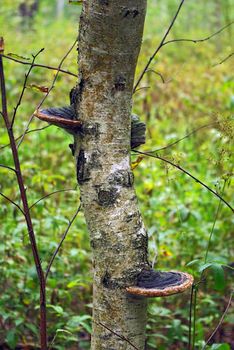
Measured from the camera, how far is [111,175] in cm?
210

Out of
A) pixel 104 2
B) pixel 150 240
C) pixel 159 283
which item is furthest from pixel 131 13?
pixel 150 240

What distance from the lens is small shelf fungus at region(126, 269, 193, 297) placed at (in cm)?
192

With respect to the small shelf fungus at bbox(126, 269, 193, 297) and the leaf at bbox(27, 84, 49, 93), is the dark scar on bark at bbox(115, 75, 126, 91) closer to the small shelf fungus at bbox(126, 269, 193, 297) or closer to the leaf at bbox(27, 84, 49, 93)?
the leaf at bbox(27, 84, 49, 93)

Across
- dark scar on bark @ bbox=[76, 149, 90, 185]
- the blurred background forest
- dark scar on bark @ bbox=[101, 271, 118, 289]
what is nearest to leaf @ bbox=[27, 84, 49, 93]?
the blurred background forest

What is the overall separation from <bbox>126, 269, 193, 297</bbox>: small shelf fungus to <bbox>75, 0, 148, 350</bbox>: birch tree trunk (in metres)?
0.03

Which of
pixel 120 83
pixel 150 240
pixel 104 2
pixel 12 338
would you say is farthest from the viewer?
pixel 150 240

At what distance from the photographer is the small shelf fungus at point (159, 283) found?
1919 mm

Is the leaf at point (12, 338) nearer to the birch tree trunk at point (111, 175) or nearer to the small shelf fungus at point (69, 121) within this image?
the birch tree trunk at point (111, 175)

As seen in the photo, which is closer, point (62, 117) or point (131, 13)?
point (131, 13)

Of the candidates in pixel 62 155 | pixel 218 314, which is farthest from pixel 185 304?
pixel 62 155

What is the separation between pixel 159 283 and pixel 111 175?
1.34ft

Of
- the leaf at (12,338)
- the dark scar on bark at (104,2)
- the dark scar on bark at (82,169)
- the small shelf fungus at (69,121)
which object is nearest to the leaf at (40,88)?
the small shelf fungus at (69,121)

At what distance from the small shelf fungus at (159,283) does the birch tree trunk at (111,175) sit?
3 centimetres

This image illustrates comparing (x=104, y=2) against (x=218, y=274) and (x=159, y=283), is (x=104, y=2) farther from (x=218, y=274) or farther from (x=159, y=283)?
(x=218, y=274)
